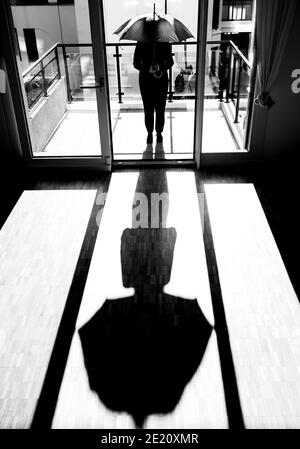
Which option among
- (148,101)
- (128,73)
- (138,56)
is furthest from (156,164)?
(128,73)

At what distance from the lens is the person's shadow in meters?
2.33

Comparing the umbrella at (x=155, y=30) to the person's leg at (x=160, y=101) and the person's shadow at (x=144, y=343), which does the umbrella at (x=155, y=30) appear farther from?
the person's shadow at (x=144, y=343)

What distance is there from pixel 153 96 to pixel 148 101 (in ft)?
0.27

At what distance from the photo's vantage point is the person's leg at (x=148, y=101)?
478 centimetres

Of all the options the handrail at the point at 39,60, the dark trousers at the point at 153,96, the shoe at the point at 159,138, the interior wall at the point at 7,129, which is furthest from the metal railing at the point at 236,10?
the interior wall at the point at 7,129

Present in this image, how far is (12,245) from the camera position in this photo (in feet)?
11.7

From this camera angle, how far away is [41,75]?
5656 mm

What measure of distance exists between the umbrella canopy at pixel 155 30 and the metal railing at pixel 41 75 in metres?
1.53

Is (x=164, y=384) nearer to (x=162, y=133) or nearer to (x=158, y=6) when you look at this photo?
(x=162, y=133)

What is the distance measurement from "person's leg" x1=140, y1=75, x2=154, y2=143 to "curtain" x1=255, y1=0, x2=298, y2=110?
1288 mm

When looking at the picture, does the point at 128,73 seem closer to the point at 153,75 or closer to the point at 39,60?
the point at 39,60

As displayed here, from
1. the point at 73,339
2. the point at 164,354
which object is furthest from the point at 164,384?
the point at 73,339

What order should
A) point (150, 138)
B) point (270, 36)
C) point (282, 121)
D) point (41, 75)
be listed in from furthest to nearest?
1. point (41, 75)
2. point (150, 138)
3. point (282, 121)
4. point (270, 36)

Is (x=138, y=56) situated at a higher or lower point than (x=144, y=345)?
higher
